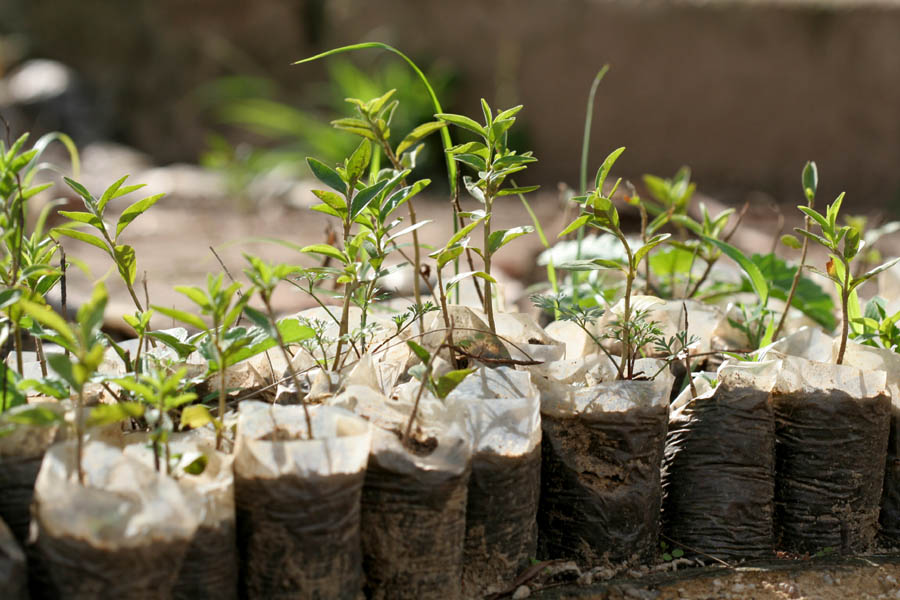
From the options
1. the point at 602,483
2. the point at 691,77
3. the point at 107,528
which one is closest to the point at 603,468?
the point at 602,483

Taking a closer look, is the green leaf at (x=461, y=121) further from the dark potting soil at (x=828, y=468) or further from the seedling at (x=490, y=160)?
the dark potting soil at (x=828, y=468)

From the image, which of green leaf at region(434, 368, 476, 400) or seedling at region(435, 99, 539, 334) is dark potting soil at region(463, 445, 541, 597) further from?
seedling at region(435, 99, 539, 334)

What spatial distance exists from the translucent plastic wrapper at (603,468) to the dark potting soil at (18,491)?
62cm

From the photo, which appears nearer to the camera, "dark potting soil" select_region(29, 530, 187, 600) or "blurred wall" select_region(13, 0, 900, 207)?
"dark potting soil" select_region(29, 530, 187, 600)

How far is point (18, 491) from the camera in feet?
3.12

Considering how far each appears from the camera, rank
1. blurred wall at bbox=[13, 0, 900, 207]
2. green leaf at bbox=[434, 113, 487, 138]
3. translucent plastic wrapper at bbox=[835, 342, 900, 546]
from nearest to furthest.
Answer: green leaf at bbox=[434, 113, 487, 138], translucent plastic wrapper at bbox=[835, 342, 900, 546], blurred wall at bbox=[13, 0, 900, 207]

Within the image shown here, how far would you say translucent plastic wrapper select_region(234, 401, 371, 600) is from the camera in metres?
0.93

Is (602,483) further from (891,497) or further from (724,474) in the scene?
(891,497)

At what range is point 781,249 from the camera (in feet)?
11.6

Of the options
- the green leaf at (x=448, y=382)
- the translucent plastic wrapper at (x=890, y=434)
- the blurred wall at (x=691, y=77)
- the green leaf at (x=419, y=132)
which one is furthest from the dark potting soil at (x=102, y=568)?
the blurred wall at (x=691, y=77)

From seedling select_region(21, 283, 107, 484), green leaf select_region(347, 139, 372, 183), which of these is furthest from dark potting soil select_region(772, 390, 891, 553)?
seedling select_region(21, 283, 107, 484)

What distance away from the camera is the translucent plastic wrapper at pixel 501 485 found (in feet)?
3.52

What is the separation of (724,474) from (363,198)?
0.64 metres

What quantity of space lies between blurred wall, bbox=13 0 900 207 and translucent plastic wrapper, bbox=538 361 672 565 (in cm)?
393
